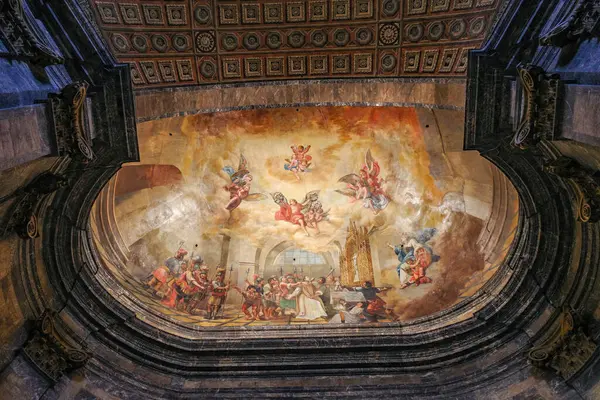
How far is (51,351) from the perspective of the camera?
8.23 m

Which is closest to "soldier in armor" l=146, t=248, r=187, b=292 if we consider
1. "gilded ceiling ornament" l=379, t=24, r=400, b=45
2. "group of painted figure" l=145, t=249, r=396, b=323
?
"group of painted figure" l=145, t=249, r=396, b=323

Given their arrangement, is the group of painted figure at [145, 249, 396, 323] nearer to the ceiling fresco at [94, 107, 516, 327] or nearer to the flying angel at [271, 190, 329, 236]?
the ceiling fresco at [94, 107, 516, 327]

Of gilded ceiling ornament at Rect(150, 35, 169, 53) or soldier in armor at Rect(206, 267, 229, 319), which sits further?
soldier in armor at Rect(206, 267, 229, 319)

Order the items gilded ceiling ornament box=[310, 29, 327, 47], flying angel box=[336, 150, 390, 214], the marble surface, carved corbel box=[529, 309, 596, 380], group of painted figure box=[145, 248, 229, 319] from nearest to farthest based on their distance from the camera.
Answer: carved corbel box=[529, 309, 596, 380] → the marble surface → gilded ceiling ornament box=[310, 29, 327, 47] → group of painted figure box=[145, 248, 229, 319] → flying angel box=[336, 150, 390, 214]

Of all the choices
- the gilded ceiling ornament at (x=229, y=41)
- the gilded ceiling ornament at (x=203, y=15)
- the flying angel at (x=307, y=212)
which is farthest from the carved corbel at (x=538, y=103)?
the flying angel at (x=307, y=212)

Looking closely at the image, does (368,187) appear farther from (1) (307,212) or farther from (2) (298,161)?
(2) (298,161)

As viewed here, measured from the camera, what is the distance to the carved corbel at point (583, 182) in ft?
21.7

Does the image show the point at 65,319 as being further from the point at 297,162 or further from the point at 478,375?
the point at 478,375

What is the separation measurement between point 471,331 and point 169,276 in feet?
22.8

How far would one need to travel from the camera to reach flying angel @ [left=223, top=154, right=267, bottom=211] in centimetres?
1305

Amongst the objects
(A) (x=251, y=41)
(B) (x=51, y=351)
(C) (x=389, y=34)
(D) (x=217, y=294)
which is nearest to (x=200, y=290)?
(D) (x=217, y=294)

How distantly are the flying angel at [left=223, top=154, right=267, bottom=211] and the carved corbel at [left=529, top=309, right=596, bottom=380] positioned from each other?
737 cm

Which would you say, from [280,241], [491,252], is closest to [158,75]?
[280,241]

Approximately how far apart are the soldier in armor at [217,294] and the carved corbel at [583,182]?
806 cm
